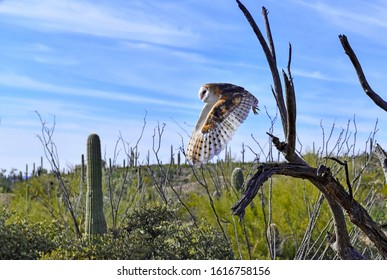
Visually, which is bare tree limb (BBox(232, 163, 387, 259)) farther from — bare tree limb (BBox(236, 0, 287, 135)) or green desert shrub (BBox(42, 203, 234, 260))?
green desert shrub (BBox(42, 203, 234, 260))

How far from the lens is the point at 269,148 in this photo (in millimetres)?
6219

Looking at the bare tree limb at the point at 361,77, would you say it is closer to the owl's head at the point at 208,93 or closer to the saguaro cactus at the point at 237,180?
the owl's head at the point at 208,93

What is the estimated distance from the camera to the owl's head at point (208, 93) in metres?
4.14

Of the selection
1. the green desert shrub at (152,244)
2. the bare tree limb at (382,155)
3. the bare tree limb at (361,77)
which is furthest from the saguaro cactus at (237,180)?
the bare tree limb at (361,77)

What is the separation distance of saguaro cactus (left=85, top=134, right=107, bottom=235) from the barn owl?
287 cm

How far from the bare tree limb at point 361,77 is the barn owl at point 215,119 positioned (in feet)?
5.00

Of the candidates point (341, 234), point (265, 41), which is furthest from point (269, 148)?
point (265, 41)

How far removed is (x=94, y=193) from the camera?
6.91 m

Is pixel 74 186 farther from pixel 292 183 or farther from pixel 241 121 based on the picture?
pixel 241 121

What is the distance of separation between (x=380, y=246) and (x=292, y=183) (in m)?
5.30

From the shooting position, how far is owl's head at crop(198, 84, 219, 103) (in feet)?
13.6

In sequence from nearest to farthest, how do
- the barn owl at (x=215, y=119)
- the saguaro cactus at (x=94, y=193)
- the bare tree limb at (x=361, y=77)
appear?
the bare tree limb at (x=361, y=77) < the barn owl at (x=215, y=119) < the saguaro cactus at (x=94, y=193)

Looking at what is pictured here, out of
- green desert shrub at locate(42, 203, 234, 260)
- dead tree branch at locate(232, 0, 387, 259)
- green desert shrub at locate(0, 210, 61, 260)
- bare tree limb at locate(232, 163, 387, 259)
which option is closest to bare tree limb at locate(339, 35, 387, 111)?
dead tree branch at locate(232, 0, 387, 259)
